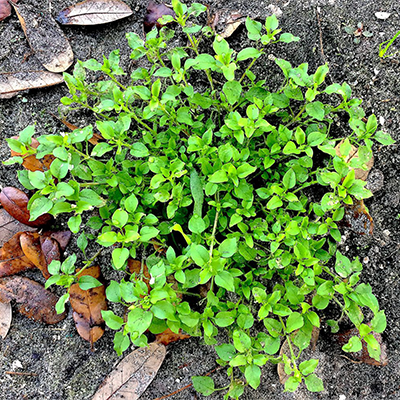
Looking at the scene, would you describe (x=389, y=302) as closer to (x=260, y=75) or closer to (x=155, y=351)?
(x=155, y=351)

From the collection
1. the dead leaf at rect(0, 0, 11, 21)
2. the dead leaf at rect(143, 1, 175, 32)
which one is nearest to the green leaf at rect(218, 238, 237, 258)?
the dead leaf at rect(143, 1, 175, 32)

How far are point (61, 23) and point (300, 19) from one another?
4.11 ft

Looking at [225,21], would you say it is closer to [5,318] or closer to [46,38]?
[46,38]

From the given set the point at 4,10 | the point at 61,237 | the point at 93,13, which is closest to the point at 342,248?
the point at 61,237

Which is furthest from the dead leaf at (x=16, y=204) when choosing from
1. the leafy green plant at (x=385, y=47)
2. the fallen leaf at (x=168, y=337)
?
the leafy green plant at (x=385, y=47)

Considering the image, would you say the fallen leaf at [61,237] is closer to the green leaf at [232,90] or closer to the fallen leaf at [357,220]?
the green leaf at [232,90]

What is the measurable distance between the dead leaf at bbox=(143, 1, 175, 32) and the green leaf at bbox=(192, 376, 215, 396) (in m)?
1.73

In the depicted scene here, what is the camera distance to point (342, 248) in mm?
1961

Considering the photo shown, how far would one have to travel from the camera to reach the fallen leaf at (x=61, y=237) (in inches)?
78.7

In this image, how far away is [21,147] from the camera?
152 cm

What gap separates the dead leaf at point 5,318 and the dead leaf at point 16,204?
43 cm

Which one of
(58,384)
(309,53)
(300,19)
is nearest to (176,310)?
(58,384)

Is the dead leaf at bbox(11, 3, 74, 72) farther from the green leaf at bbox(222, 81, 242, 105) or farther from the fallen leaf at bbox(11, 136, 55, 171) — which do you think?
the green leaf at bbox(222, 81, 242, 105)

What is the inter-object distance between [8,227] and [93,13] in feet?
3.96
